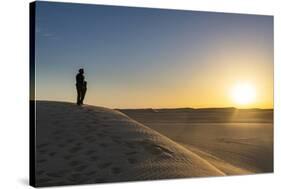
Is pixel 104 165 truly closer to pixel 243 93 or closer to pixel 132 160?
pixel 132 160

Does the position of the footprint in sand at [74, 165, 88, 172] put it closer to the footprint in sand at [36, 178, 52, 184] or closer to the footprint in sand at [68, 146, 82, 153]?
the footprint in sand at [68, 146, 82, 153]

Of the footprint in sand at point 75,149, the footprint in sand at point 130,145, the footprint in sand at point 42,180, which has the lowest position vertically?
the footprint in sand at point 42,180

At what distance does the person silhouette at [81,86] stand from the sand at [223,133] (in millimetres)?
926

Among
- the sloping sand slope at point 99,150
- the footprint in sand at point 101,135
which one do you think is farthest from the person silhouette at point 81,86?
the footprint in sand at point 101,135

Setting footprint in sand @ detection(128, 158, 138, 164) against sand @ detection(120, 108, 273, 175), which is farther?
sand @ detection(120, 108, 273, 175)

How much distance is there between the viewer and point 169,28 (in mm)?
14773

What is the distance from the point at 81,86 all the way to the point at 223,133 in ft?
10.5

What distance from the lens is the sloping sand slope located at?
13445 mm

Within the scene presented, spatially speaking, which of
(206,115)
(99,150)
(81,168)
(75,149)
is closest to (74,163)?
(81,168)

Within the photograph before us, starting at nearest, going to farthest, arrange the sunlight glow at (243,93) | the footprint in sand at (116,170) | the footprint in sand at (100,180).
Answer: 1. the footprint in sand at (100,180)
2. the footprint in sand at (116,170)
3. the sunlight glow at (243,93)

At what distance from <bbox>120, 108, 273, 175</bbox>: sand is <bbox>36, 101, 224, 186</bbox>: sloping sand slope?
22 centimetres

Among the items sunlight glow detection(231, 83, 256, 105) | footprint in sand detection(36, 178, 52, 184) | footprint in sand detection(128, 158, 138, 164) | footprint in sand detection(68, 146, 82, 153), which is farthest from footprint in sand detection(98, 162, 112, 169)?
sunlight glow detection(231, 83, 256, 105)

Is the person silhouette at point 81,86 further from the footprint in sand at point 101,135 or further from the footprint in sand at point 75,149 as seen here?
the footprint in sand at point 75,149

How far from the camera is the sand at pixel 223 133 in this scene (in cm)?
1470
